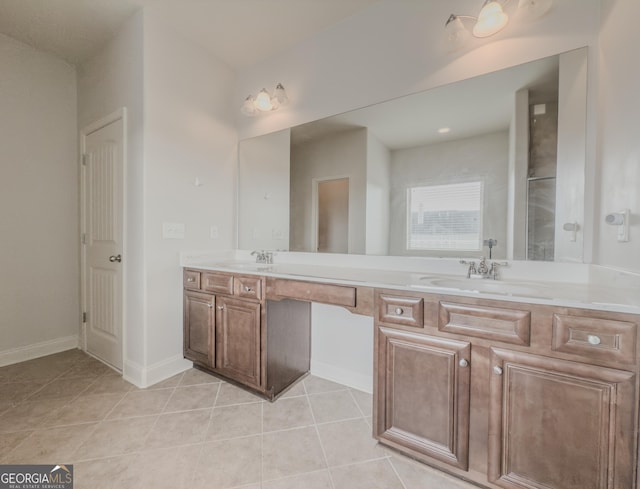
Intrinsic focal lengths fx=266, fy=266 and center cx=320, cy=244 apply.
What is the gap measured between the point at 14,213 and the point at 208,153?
169 cm

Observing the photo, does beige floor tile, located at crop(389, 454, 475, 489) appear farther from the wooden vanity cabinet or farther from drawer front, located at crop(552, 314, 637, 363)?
drawer front, located at crop(552, 314, 637, 363)

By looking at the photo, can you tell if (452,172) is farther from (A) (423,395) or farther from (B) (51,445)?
(B) (51,445)

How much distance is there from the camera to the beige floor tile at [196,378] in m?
1.98

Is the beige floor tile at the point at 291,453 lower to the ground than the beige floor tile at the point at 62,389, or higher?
lower

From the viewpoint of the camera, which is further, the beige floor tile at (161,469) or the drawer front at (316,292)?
the drawer front at (316,292)

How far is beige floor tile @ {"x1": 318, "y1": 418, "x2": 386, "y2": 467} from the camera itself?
130 centimetres

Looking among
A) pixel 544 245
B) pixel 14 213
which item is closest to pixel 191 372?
pixel 14 213

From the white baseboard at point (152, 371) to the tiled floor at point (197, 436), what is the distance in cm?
6

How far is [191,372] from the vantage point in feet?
6.97

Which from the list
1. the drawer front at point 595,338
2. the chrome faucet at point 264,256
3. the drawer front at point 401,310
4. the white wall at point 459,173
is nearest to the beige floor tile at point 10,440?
the chrome faucet at point 264,256

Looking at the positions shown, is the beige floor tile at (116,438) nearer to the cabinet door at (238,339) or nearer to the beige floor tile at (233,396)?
the beige floor tile at (233,396)

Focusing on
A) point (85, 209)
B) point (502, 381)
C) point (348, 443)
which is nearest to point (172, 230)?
point (85, 209)

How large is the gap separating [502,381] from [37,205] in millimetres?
3593

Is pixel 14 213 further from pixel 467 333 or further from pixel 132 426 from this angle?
pixel 467 333
